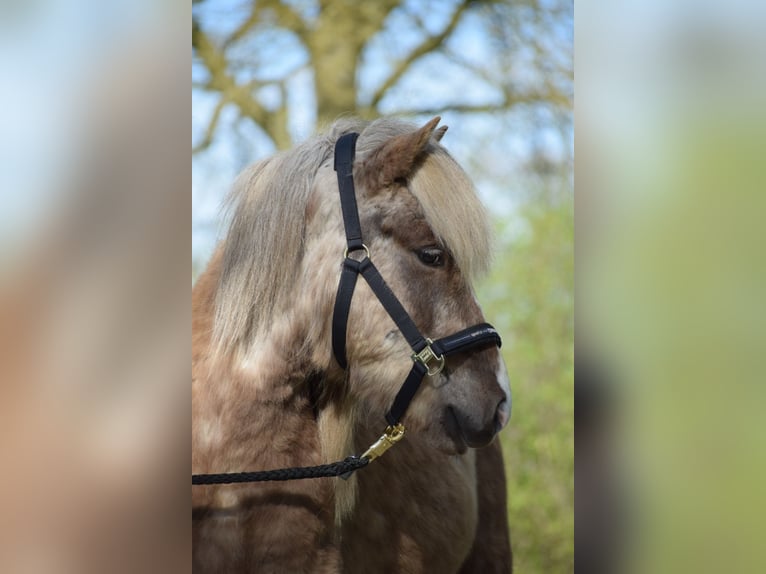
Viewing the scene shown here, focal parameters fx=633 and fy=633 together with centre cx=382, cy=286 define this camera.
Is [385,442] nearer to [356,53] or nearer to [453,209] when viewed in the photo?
[453,209]

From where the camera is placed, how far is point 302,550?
5.95ft

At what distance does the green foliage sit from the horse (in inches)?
156

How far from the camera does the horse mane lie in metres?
1.91

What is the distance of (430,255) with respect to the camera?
191 cm

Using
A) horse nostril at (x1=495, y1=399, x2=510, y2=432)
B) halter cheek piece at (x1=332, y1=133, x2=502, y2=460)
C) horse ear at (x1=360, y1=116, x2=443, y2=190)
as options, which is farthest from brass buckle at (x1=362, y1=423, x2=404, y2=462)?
horse ear at (x1=360, y1=116, x2=443, y2=190)

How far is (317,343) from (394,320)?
0.24m
